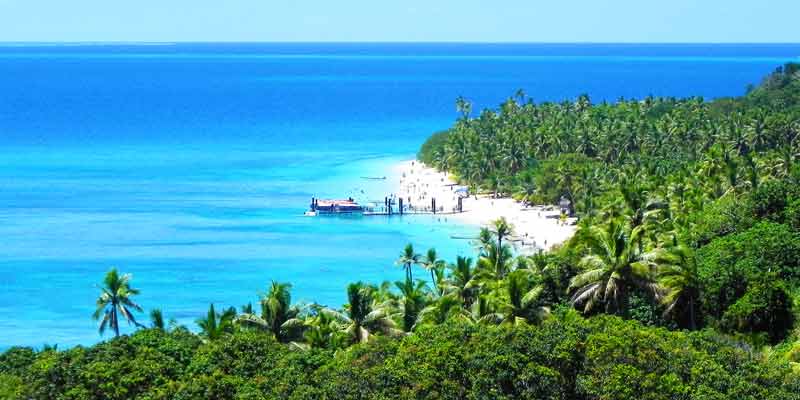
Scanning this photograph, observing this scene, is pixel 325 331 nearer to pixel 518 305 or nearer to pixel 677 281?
pixel 518 305

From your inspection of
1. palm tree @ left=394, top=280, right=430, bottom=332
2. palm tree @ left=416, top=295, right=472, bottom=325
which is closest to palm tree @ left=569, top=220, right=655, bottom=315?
palm tree @ left=416, top=295, right=472, bottom=325

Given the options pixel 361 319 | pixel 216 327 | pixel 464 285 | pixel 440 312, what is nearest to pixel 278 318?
pixel 216 327

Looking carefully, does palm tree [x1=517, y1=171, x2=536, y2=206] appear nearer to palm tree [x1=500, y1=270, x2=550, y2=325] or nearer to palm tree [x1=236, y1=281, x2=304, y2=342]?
palm tree [x1=500, y1=270, x2=550, y2=325]

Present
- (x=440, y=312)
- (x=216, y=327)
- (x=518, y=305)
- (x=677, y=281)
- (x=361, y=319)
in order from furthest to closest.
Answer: (x=440, y=312), (x=361, y=319), (x=677, y=281), (x=518, y=305), (x=216, y=327)

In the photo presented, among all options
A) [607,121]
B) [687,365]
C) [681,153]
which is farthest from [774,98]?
[687,365]

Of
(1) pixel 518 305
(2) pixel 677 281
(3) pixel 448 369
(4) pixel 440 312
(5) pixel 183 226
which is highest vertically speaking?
(5) pixel 183 226

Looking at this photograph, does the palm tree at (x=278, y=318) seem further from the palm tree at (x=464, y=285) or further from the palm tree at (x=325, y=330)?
the palm tree at (x=464, y=285)
